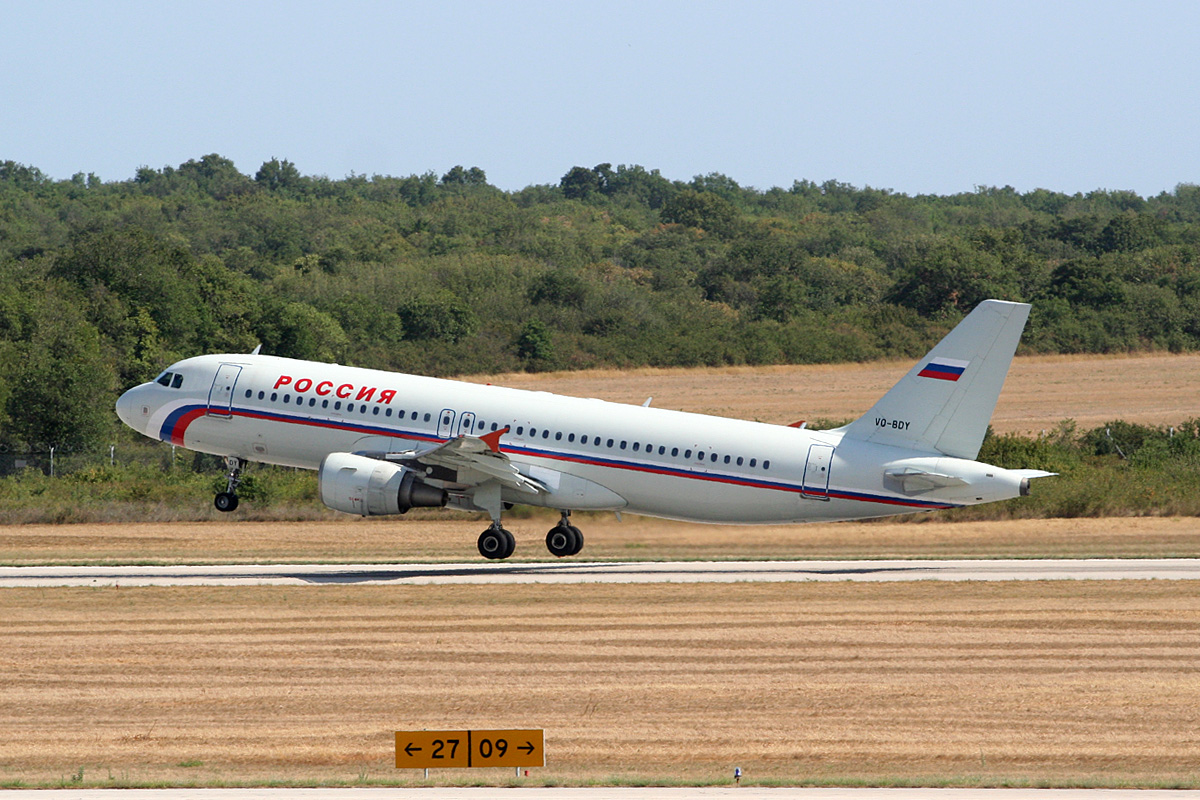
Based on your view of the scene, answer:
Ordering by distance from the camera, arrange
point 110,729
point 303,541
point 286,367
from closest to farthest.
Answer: point 110,729, point 286,367, point 303,541

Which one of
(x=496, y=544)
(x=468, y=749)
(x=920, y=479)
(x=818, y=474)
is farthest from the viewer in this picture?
(x=496, y=544)

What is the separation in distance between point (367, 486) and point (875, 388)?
5908 cm

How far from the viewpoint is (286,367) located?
4238 cm

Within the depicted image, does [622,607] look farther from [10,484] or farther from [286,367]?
[10,484]

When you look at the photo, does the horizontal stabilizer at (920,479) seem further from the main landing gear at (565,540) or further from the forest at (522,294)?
the forest at (522,294)

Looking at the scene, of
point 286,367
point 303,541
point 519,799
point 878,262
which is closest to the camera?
point 519,799

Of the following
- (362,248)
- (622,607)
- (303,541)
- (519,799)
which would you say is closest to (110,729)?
(519,799)

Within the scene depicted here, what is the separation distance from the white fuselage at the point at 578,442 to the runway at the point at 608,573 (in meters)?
1.67

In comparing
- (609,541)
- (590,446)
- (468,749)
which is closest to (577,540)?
(609,541)

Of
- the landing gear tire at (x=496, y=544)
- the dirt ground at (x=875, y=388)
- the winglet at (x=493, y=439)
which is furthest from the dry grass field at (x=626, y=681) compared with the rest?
the dirt ground at (x=875, y=388)

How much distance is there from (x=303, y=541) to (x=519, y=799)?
3271 cm

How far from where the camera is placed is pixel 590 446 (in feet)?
131

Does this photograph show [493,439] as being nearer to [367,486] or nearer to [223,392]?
[367,486]

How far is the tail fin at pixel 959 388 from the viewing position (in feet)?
122
